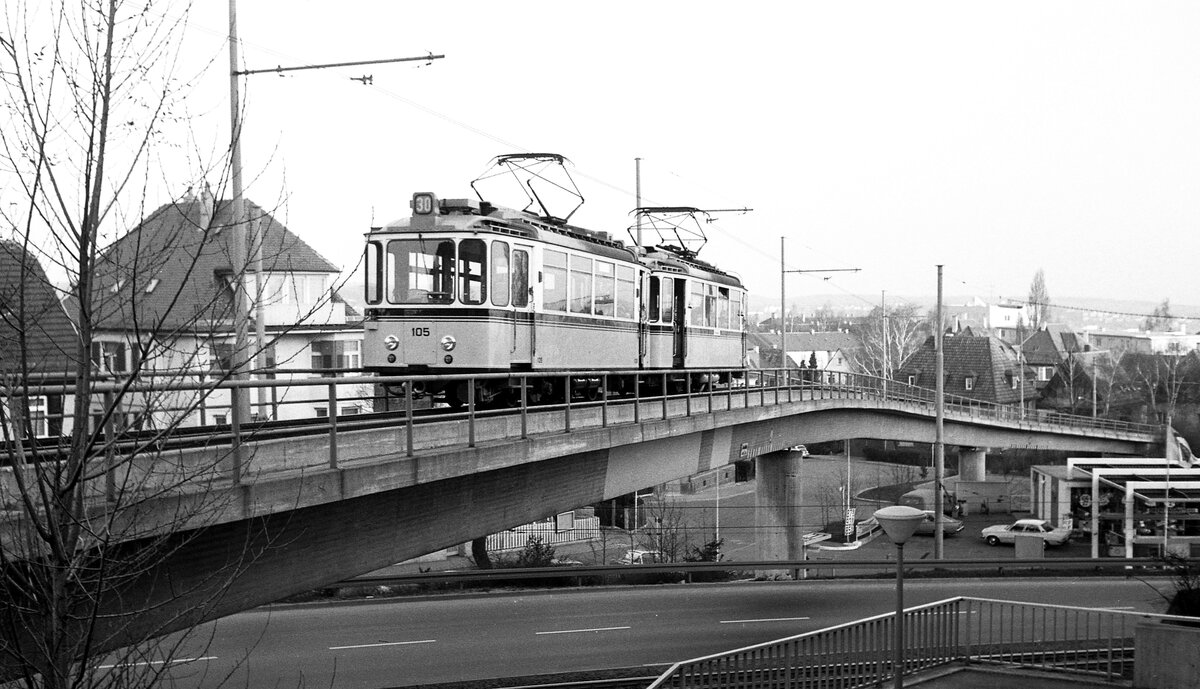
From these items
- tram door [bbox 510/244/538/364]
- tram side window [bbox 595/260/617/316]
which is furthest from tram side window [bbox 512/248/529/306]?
tram side window [bbox 595/260/617/316]

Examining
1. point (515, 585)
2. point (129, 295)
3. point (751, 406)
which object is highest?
point (129, 295)

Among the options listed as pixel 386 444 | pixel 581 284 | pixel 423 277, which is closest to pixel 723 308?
pixel 581 284

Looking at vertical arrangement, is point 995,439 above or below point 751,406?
below

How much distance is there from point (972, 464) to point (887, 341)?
2362 centimetres

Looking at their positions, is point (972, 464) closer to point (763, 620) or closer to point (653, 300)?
point (653, 300)

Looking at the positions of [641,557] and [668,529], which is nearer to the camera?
[668,529]

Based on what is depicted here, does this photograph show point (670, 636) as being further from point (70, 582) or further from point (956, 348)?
point (956, 348)

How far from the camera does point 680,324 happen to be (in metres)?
27.7

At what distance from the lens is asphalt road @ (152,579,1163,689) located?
18.5 metres

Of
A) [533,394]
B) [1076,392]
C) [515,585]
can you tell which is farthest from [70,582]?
[1076,392]

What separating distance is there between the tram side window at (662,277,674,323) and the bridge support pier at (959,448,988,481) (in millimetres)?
41794

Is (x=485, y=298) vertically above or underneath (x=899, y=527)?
above

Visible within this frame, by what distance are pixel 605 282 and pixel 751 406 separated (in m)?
7.48

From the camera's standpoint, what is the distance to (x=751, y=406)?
92.2 feet
